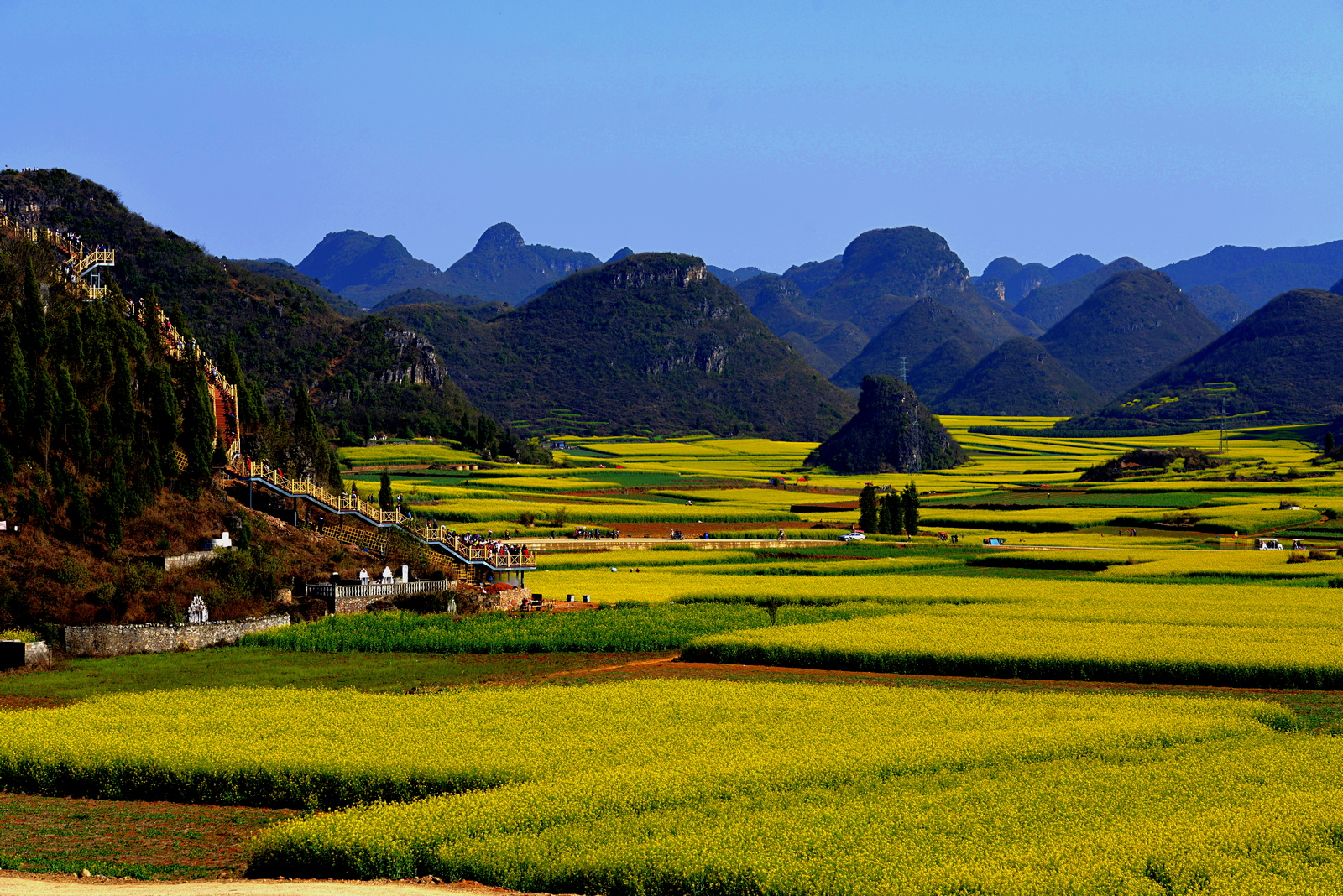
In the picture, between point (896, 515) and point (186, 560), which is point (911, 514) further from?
point (186, 560)

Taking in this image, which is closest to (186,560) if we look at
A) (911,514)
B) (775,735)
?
(775,735)

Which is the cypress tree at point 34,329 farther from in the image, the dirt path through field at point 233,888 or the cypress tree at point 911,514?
the cypress tree at point 911,514

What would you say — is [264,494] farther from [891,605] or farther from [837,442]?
[837,442]

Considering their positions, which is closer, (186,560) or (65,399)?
(186,560)

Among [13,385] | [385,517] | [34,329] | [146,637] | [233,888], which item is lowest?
[233,888]

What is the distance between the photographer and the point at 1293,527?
280 ft

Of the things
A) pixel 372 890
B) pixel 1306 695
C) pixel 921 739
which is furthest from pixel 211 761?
pixel 1306 695

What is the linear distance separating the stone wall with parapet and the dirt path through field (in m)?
23.8

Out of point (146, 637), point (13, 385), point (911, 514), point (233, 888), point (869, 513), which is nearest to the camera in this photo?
point (233, 888)

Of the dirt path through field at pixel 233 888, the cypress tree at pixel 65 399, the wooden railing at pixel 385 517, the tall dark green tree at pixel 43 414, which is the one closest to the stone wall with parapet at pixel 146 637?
the tall dark green tree at pixel 43 414

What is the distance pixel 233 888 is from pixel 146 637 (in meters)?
26.5

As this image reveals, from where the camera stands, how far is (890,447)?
7515 inches

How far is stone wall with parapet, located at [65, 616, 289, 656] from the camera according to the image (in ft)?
138

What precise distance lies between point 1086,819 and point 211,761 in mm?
17200
